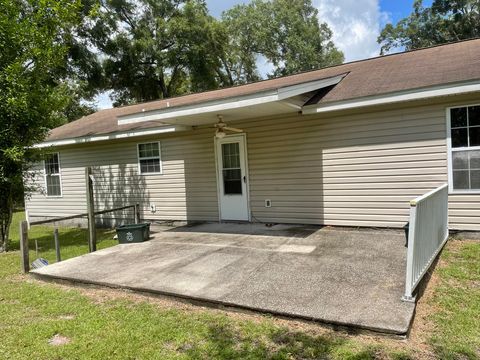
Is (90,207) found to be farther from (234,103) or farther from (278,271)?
(278,271)

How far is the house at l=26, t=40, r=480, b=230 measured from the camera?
19.5 ft

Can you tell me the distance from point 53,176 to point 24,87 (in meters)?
5.26

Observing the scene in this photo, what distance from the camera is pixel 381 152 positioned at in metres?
6.64

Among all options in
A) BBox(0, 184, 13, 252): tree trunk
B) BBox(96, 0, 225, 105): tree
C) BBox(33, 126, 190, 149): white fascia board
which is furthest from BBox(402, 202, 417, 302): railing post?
BBox(96, 0, 225, 105): tree

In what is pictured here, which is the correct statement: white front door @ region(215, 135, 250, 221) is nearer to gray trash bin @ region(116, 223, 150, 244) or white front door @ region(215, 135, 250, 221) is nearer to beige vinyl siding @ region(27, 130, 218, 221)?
beige vinyl siding @ region(27, 130, 218, 221)

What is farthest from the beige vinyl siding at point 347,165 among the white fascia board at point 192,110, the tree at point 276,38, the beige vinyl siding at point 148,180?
the tree at point 276,38

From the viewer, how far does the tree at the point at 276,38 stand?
95.2 feet

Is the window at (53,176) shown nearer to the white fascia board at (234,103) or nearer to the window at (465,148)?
the white fascia board at (234,103)

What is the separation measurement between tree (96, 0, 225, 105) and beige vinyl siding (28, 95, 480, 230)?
→ 41.7 ft

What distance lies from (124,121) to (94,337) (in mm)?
4923

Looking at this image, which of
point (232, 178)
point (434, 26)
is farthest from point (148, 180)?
point (434, 26)

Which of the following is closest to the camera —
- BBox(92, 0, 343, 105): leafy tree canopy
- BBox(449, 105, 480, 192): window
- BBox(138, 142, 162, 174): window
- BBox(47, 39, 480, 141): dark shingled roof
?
BBox(449, 105, 480, 192): window

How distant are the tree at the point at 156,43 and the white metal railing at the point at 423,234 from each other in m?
18.5

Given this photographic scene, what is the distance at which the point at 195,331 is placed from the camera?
340 centimetres
